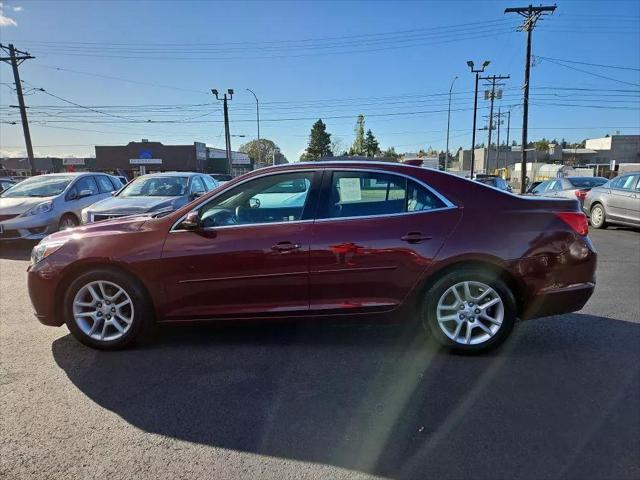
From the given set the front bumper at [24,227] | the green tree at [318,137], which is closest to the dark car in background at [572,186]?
the front bumper at [24,227]

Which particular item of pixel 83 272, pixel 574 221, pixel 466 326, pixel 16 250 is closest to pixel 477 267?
pixel 466 326

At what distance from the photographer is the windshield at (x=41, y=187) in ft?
33.8

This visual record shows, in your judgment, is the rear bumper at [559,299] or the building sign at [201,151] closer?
the rear bumper at [559,299]

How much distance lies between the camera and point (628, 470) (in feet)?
8.14

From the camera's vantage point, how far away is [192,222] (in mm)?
3920

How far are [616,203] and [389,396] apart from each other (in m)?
11.1

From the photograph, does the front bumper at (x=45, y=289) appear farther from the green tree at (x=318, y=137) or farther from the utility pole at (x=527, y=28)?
the green tree at (x=318, y=137)

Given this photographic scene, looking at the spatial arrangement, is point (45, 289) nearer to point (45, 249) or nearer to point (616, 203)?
point (45, 249)

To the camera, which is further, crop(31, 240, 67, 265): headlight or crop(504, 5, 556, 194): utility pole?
crop(504, 5, 556, 194): utility pole

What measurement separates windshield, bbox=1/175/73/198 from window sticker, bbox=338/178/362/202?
8571mm

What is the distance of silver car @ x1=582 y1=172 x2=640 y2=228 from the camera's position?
11258 millimetres

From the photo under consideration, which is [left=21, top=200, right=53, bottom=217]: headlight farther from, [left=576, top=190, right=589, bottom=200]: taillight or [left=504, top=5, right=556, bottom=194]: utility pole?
[left=504, top=5, right=556, bottom=194]: utility pole

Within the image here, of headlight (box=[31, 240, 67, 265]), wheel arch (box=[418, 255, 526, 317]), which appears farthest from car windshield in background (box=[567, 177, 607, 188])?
headlight (box=[31, 240, 67, 265])

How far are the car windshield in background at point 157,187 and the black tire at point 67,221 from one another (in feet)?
4.88
